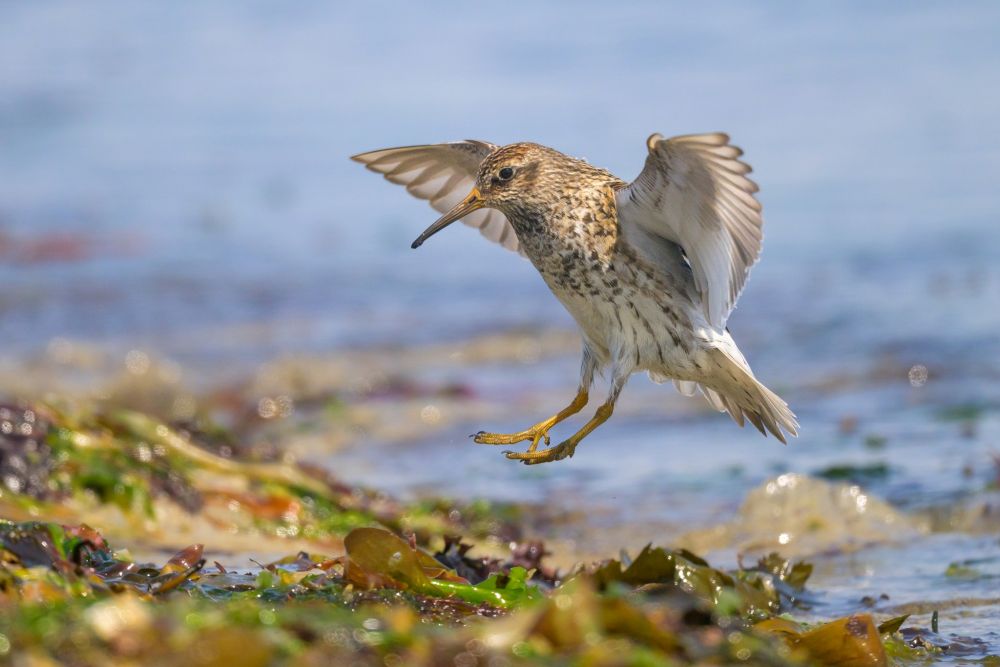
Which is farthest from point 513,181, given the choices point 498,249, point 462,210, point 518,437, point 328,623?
point 498,249

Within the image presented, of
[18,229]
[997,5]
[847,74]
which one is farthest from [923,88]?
[18,229]

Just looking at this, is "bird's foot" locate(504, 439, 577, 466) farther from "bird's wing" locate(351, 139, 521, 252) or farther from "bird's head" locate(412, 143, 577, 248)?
"bird's wing" locate(351, 139, 521, 252)

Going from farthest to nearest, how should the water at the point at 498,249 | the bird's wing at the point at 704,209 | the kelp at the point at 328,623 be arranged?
the water at the point at 498,249
the bird's wing at the point at 704,209
the kelp at the point at 328,623

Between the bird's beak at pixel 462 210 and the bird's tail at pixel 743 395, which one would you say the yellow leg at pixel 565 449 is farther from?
the bird's beak at pixel 462 210

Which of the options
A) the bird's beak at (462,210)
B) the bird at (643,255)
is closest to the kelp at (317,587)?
the bird at (643,255)

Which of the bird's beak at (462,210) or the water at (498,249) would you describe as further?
the water at (498,249)

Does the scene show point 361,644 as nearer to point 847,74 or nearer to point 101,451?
point 101,451

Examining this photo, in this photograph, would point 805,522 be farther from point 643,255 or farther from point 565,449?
point 643,255
